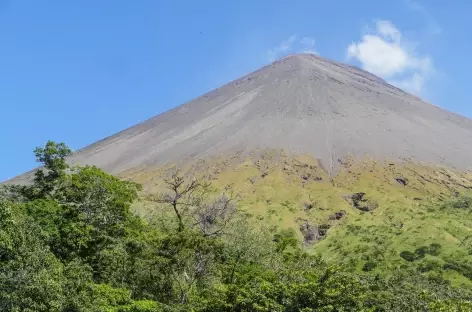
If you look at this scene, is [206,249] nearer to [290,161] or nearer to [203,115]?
[290,161]

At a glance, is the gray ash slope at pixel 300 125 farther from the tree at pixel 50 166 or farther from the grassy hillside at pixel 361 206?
the tree at pixel 50 166

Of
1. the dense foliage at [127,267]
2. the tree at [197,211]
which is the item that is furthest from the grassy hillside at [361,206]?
the dense foliage at [127,267]

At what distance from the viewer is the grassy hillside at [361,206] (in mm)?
52969

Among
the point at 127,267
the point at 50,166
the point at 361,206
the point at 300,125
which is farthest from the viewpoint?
the point at 300,125

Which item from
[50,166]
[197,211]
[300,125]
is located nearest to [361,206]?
[300,125]

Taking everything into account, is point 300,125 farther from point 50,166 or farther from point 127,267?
point 127,267

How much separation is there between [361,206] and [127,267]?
53041mm

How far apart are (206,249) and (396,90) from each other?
421ft

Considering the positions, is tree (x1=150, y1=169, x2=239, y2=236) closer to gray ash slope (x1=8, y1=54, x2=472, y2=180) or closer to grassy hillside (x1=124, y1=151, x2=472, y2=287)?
grassy hillside (x1=124, y1=151, x2=472, y2=287)

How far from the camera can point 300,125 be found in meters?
103

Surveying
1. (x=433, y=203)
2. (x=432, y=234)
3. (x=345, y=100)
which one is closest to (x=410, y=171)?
(x=433, y=203)

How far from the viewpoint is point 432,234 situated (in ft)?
191

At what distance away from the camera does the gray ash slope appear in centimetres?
9288

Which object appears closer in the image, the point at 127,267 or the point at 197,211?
the point at 127,267
